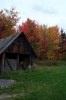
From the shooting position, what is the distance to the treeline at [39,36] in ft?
189

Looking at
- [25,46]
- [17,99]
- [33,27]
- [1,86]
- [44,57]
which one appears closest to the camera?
[17,99]

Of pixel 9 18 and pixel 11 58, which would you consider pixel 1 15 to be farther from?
pixel 11 58

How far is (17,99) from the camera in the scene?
1509cm

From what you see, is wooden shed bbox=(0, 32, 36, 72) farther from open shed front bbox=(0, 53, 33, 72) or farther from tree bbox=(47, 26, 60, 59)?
tree bbox=(47, 26, 60, 59)

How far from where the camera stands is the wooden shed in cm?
3648

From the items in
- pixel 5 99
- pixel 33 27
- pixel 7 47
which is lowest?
pixel 5 99

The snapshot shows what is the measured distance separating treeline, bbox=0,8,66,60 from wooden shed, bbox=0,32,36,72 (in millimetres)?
16586

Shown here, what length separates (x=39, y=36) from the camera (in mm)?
59156

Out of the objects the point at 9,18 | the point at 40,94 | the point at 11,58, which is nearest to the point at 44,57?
the point at 9,18

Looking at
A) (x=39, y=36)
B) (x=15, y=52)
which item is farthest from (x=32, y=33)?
(x=15, y=52)

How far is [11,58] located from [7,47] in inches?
146

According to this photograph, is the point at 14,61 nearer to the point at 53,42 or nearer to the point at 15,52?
the point at 15,52

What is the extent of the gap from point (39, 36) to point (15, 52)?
72.2ft

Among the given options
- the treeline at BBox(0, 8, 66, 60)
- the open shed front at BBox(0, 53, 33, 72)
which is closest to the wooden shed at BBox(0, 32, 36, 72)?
the open shed front at BBox(0, 53, 33, 72)
